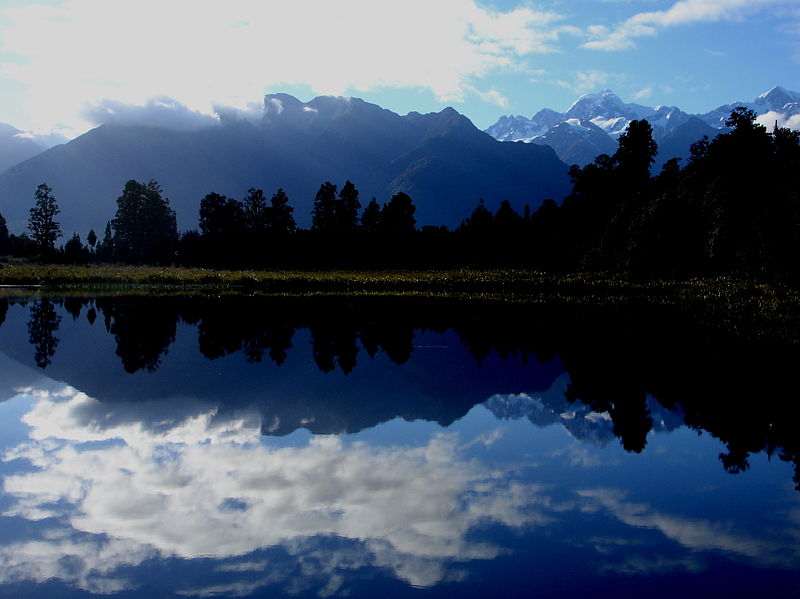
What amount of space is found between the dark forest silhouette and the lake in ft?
0.65

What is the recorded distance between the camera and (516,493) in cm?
1266

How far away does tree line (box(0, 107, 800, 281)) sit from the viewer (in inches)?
2970

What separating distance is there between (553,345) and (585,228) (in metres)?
87.4

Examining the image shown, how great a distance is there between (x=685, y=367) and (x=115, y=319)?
1360 inches

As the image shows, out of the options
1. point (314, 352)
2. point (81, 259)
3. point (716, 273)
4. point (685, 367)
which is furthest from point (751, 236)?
point (81, 259)

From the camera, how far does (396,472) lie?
1352 centimetres

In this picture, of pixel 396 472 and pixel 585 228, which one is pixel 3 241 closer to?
pixel 585 228

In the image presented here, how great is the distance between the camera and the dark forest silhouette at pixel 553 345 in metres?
19.0

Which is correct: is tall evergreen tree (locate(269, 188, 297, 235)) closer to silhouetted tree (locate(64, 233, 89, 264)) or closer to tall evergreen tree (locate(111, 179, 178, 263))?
tall evergreen tree (locate(111, 179, 178, 263))

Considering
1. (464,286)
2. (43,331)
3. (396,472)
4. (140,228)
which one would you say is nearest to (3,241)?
(140,228)

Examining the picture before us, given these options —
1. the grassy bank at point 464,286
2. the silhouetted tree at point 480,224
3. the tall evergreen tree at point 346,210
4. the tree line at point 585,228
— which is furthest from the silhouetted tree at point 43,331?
the silhouetted tree at point 480,224

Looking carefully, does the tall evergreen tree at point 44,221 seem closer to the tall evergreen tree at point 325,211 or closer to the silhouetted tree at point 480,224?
the tall evergreen tree at point 325,211

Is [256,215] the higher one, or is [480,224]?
[256,215]

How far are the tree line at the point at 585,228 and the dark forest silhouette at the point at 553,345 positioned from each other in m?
26.9
